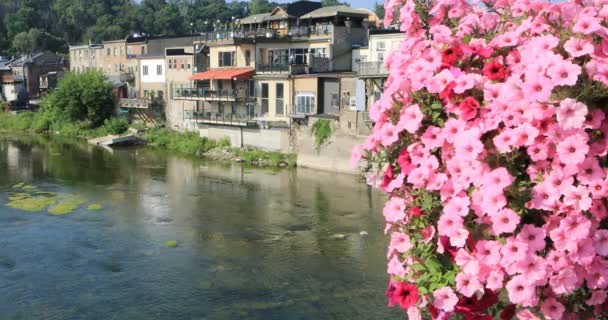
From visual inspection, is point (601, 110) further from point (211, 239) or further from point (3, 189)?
point (3, 189)

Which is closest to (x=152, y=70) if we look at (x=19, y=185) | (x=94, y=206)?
(x=19, y=185)

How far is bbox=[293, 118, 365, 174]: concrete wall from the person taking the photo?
1483 inches

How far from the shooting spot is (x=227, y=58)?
1993 inches

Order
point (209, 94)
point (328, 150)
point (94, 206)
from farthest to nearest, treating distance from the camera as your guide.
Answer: point (209, 94) < point (328, 150) < point (94, 206)

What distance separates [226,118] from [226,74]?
13.4 ft

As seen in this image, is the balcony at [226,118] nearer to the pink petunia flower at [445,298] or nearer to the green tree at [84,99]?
the green tree at [84,99]

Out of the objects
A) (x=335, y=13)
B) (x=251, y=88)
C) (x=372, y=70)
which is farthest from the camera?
(x=251, y=88)

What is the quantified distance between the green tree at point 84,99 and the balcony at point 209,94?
883 cm

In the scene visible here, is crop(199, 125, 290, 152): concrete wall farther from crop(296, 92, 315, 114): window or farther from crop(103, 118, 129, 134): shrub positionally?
crop(103, 118, 129, 134): shrub

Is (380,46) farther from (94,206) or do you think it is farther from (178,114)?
(178,114)

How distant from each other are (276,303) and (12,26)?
118976 mm

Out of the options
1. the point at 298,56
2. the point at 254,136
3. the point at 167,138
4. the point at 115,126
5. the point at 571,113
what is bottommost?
the point at 167,138

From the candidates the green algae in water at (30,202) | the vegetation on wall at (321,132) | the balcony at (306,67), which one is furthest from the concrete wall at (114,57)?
the green algae in water at (30,202)

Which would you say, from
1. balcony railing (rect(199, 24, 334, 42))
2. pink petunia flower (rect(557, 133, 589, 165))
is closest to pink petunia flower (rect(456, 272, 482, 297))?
pink petunia flower (rect(557, 133, 589, 165))
